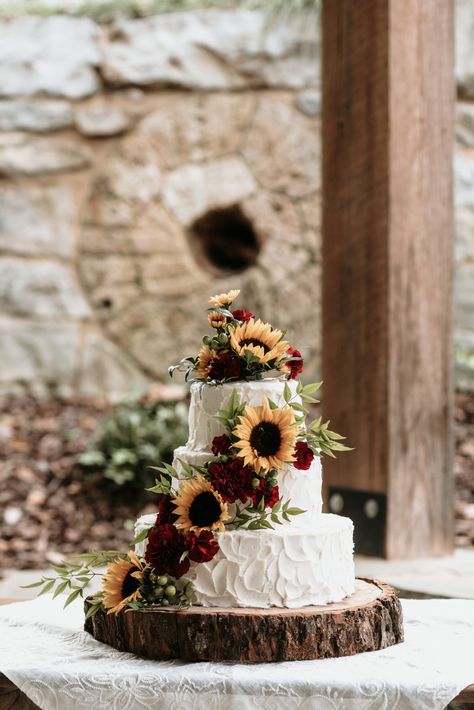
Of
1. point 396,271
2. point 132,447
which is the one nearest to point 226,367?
point 396,271

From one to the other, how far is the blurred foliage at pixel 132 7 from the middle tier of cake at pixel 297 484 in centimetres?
410

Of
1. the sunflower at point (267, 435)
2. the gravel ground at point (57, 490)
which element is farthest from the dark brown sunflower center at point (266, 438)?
the gravel ground at point (57, 490)

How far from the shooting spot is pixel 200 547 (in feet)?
6.02

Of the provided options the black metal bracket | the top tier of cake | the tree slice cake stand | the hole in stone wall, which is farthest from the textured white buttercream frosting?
the hole in stone wall

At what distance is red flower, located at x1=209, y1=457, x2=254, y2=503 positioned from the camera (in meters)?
1.86

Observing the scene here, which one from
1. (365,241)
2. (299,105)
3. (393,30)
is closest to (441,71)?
(393,30)

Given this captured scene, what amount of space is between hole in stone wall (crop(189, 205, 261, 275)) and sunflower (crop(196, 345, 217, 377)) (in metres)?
3.59

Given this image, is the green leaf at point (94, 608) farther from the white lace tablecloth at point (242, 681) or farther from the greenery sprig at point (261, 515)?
the greenery sprig at point (261, 515)

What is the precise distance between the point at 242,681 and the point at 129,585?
0.33 meters

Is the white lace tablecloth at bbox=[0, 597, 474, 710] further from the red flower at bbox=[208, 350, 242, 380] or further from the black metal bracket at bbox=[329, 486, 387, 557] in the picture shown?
the black metal bracket at bbox=[329, 486, 387, 557]

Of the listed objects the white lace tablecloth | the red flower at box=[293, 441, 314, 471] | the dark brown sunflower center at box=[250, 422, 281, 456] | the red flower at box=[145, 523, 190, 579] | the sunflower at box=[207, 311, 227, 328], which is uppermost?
the sunflower at box=[207, 311, 227, 328]

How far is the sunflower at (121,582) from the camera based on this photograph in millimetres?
1897

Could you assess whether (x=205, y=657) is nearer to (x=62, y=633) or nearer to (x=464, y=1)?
(x=62, y=633)

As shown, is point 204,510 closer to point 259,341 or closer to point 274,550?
point 274,550
